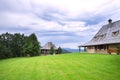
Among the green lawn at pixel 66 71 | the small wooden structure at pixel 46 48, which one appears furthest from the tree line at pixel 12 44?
the green lawn at pixel 66 71

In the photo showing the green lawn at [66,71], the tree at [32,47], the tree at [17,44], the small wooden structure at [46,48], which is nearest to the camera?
the green lawn at [66,71]

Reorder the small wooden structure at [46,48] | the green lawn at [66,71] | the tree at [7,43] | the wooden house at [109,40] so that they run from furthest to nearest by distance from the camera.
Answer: the small wooden structure at [46,48] < the tree at [7,43] < the wooden house at [109,40] < the green lawn at [66,71]

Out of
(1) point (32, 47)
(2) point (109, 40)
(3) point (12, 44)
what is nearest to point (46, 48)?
(3) point (12, 44)

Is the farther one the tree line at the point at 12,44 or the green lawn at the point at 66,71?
the tree line at the point at 12,44

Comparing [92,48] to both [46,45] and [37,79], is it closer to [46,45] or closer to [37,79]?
[37,79]

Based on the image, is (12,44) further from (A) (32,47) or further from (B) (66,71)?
(B) (66,71)

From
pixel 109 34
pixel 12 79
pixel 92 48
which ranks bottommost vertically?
pixel 12 79

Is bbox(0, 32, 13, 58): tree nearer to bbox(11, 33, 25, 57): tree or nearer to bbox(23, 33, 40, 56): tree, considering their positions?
bbox(11, 33, 25, 57): tree

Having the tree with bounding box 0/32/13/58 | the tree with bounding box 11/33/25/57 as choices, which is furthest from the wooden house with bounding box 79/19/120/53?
the tree with bounding box 11/33/25/57

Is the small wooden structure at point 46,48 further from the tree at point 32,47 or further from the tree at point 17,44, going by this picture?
the tree at point 32,47

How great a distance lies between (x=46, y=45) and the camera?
7488 centimetres

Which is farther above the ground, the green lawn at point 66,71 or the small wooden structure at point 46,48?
the small wooden structure at point 46,48

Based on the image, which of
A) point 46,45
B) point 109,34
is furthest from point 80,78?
point 46,45

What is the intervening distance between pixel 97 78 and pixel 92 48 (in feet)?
95.1
